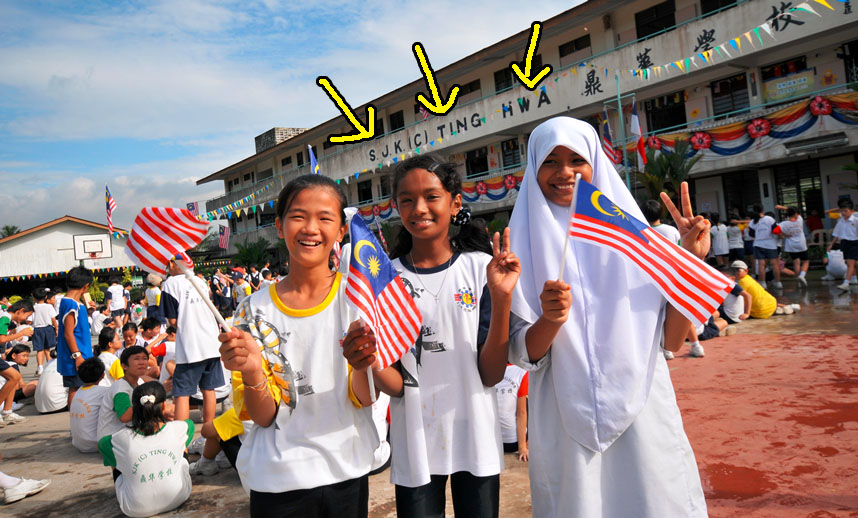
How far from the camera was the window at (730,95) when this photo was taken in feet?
49.8

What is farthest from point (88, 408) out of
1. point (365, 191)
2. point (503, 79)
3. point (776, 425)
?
point (365, 191)

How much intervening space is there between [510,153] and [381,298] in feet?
64.3

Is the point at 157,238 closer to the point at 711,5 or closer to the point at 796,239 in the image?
the point at 796,239

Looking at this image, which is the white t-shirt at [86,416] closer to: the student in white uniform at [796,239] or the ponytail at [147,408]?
the ponytail at [147,408]

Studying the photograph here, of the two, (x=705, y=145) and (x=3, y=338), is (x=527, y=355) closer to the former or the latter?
(x=3, y=338)

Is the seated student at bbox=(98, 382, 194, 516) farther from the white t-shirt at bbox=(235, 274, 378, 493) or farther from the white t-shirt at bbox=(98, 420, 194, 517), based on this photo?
the white t-shirt at bbox=(235, 274, 378, 493)

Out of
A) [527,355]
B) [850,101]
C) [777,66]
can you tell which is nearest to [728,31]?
[777,66]

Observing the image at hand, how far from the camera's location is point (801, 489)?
299cm

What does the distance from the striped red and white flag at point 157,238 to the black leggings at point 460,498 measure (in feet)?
3.60

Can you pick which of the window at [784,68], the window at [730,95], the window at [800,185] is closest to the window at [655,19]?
the window at [730,95]

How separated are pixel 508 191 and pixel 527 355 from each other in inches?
684

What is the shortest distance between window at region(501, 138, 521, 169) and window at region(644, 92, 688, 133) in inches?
184

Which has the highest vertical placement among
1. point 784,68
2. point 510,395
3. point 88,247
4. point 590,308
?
point 784,68

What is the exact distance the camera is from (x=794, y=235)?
10.8 meters
